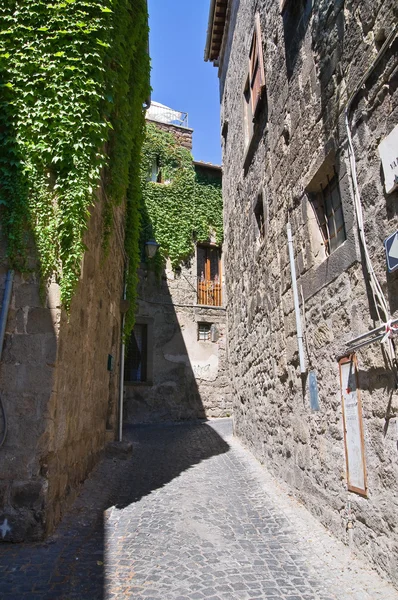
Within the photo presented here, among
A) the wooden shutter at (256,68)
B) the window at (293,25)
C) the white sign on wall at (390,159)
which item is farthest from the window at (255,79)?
the white sign on wall at (390,159)

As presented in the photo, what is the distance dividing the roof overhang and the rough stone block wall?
5884 millimetres

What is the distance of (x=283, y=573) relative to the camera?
9.80ft

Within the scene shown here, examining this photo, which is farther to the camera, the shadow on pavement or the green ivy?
the green ivy

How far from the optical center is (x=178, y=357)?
510 inches

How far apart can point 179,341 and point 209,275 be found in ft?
8.17

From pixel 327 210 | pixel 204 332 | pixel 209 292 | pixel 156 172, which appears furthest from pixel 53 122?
pixel 156 172

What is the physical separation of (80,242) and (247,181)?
14.5 ft

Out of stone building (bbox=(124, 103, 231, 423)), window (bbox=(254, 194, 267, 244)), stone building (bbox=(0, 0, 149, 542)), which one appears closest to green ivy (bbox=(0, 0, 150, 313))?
stone building (bbox=(0, 0, 149, 542))

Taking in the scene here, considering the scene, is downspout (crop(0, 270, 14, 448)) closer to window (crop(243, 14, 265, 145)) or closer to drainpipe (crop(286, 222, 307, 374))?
drainpipe (crop(286, 222, 307, 374))

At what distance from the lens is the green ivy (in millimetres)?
3979

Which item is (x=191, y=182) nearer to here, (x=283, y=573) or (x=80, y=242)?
(x=80, y=242)

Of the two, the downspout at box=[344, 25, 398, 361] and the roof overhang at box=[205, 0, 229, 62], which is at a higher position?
the roof overhang at box=[205, 0, 229, 62]

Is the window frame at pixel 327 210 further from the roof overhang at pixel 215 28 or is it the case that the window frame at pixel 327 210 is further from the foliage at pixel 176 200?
the foliage at pixel 176 200

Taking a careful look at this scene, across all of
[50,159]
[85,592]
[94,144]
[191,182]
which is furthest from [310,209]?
[191,182]
